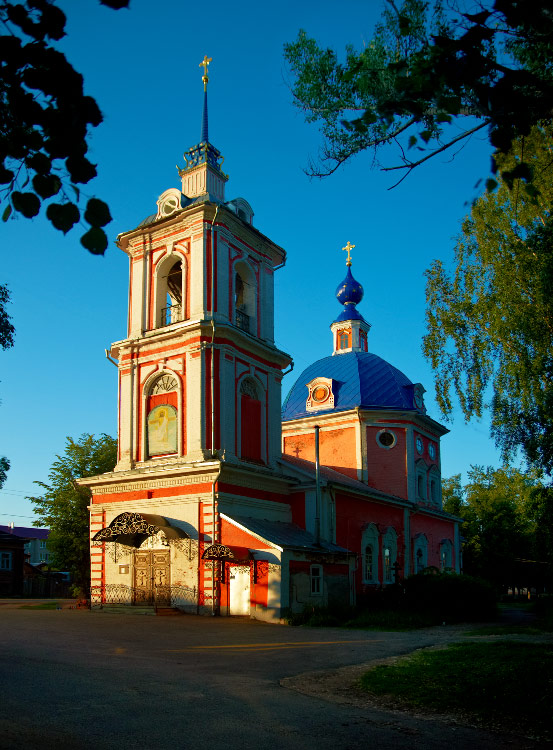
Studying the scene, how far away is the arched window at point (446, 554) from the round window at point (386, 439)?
238 inches

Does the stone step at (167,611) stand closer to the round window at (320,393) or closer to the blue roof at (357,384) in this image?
the blue roof at (357,384)

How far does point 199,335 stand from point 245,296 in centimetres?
387

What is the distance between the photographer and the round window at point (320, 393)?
32812 mm

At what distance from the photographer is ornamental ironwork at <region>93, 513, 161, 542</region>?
794 inches

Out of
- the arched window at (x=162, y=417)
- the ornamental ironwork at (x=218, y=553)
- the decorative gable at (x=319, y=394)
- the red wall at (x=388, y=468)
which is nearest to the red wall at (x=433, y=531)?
the red wall at (x=388, y=468)

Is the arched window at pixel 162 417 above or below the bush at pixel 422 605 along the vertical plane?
above

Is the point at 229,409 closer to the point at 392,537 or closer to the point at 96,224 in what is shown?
the point at 392,537

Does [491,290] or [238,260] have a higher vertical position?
[238,260]

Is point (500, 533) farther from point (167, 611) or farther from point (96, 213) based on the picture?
point (96, 213)

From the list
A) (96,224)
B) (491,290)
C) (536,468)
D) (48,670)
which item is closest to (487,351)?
(491,290)

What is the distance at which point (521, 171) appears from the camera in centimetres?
478

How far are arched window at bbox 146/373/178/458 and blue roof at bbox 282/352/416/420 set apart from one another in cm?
1065

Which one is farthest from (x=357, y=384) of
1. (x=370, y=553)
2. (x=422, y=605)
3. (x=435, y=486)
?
(x=422, y=605)

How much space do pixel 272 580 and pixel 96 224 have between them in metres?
16.3
